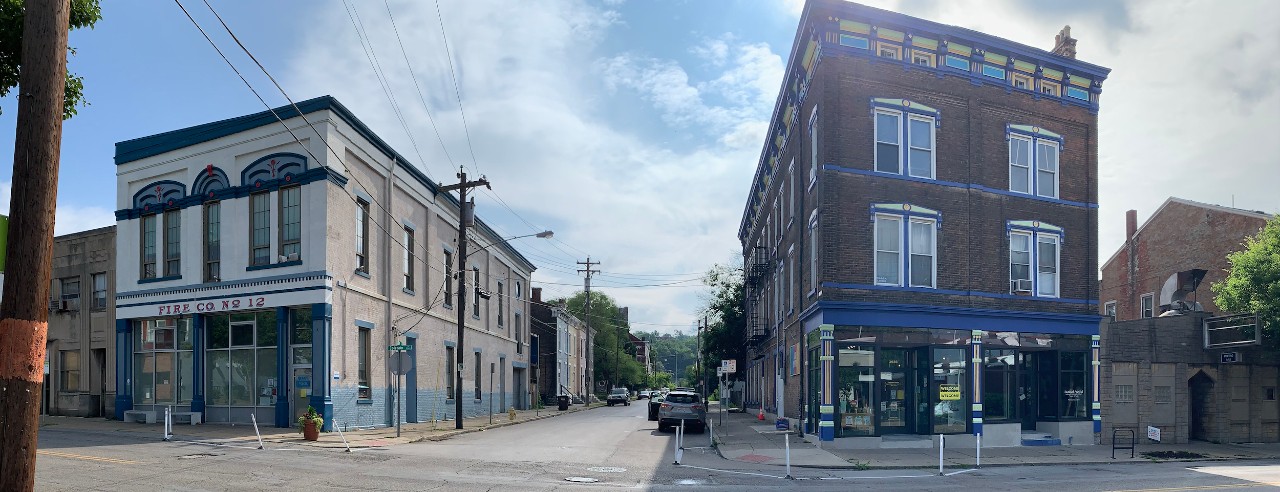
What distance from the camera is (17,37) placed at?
9070 millimetres

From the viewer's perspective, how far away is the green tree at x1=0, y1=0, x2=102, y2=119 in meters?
8.97

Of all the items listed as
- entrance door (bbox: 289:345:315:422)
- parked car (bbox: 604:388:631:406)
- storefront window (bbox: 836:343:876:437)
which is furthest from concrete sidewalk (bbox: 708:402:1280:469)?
parked car (bbox: 604:388:631:406)

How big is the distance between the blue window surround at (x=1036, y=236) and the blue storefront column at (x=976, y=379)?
87.3 inches

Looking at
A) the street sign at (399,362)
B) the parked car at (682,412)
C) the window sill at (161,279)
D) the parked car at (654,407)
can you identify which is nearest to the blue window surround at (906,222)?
the parked car at (682,412)

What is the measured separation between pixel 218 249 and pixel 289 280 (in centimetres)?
353

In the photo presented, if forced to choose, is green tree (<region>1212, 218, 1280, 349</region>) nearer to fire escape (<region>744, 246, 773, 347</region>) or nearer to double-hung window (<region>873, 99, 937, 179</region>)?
double-hung window (<region>873, 99, 937, 179</region>)

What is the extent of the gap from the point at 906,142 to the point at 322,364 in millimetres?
18104

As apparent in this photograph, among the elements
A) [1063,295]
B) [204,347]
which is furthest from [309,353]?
[1063,295]

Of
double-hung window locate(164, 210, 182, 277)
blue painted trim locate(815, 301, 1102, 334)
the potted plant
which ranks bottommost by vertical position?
the potted plant

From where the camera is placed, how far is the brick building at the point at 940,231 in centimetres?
2434

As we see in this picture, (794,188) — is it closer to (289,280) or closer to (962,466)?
(962,466)

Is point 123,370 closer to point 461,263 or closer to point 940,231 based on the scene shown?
point 461,263

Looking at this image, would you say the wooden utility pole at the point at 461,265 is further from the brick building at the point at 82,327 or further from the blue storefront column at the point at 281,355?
the brick building at the point at 82,327

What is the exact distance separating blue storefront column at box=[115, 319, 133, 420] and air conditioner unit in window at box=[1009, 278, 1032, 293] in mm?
28572
